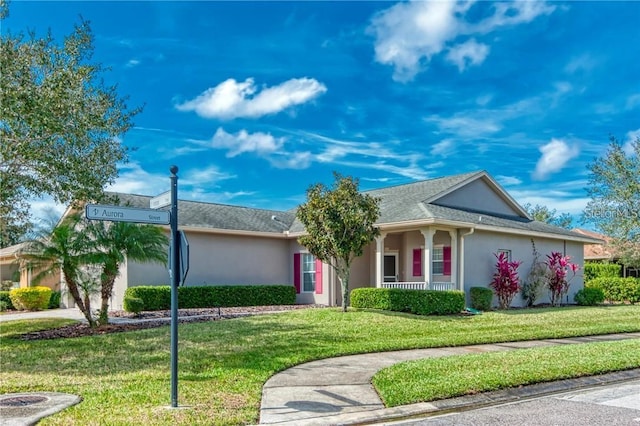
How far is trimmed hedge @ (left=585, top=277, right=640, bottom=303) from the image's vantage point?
2456cm

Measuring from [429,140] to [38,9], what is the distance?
57.0 feet

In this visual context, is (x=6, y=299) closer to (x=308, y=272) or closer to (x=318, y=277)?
(x=308, y=272)

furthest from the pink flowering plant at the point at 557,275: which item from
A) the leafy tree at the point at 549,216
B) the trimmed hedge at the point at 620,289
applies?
Answer: the leafy tree at the point at 549,216

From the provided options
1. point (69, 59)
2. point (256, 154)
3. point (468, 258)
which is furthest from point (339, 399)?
point (256, 154)

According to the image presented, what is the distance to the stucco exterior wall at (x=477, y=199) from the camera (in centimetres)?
2108

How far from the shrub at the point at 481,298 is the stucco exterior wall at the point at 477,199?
3.79 m

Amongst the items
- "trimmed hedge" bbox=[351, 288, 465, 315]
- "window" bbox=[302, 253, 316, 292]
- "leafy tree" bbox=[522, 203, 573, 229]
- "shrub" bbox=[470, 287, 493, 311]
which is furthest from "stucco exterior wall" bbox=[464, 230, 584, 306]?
"leafy tree" bbox=[522, 203, 573, 229]

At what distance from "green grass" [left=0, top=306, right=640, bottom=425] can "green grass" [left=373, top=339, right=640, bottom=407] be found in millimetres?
1687

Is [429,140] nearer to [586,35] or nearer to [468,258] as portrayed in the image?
[468,258]

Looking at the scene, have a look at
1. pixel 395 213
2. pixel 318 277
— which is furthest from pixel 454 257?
pixel 318 277

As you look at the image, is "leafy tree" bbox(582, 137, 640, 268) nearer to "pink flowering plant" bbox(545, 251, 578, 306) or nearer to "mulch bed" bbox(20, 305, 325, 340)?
"pink flowering plant" bbox(545, 251, 578, 306)

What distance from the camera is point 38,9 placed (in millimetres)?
11383

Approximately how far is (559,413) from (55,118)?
386 inches

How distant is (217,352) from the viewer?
9.70m
